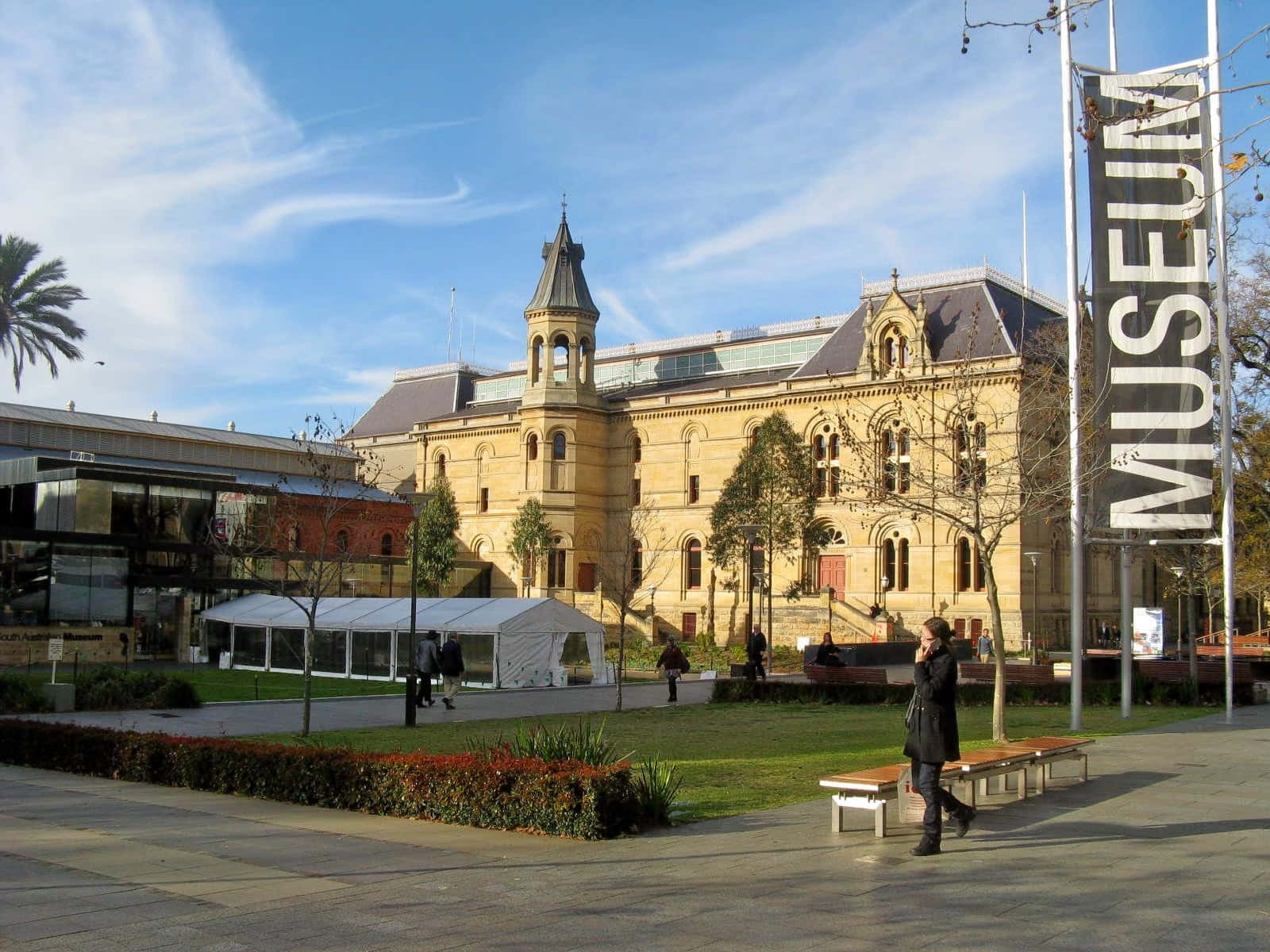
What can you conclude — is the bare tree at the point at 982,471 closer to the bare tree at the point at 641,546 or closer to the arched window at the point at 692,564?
the arched window at the point at 692,564

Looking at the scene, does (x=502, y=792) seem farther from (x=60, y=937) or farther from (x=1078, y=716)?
(x=1078, y=716)

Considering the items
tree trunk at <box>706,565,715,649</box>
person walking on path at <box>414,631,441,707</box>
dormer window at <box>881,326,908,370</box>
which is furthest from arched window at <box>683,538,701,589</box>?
person walking on path at <box>414,631,441,707</box>

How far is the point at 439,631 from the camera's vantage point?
112 ft

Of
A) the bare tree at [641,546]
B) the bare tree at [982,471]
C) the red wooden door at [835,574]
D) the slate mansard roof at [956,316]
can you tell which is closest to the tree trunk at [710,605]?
the bare tree at [641,546]

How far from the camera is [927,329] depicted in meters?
54.2

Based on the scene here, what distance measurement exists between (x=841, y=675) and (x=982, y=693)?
13.9ft

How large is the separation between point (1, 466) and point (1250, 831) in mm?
43168

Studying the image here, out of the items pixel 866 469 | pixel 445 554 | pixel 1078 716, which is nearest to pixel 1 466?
pixel 445 554

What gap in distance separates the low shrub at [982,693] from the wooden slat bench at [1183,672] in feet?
1.62

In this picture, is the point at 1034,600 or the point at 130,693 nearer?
the point at 130,693

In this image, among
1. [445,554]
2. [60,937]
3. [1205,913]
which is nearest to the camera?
[60,937]

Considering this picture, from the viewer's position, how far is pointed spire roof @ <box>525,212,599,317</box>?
64375mm

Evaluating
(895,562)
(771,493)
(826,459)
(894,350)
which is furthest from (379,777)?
(826,459)

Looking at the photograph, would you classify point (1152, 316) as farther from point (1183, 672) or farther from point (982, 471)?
point (1183, 672)
